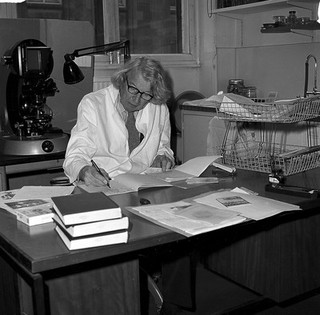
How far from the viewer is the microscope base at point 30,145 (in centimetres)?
280

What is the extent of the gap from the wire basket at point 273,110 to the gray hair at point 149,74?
0.37 m

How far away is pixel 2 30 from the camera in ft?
10.3

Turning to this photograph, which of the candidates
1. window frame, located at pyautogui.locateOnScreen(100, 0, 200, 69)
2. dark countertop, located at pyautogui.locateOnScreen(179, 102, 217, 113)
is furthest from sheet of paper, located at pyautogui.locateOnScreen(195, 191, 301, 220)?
window frame, located at pyautogui.locateOnScreen(100, 0, 200, 69)

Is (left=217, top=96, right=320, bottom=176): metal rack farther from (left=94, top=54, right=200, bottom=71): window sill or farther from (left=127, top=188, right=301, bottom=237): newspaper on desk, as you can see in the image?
(left=94, top=54, right=200, bottom=71): window sill

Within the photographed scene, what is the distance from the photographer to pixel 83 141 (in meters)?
2.43

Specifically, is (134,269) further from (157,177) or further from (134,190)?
(157,177)

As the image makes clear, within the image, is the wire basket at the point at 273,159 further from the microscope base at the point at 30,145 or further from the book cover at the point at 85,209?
the microscope base at the point at 30,145

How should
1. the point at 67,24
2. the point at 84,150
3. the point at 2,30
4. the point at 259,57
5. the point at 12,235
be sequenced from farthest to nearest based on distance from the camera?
the point at 259,57 < the point at 67,24 < the point at 2,30 < the point at 84,150 < the point at 12,235

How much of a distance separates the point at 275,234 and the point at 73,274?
889 mm

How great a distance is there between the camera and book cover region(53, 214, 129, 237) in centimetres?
136

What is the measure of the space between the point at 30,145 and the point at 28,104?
28 centimetres

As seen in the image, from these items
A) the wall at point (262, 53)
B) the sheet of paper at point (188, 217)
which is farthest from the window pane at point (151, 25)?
the sheet of paper at point (188, 217)

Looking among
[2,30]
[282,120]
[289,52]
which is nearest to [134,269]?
[282,120]

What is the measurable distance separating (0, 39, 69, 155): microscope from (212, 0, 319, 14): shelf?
6.11ft
